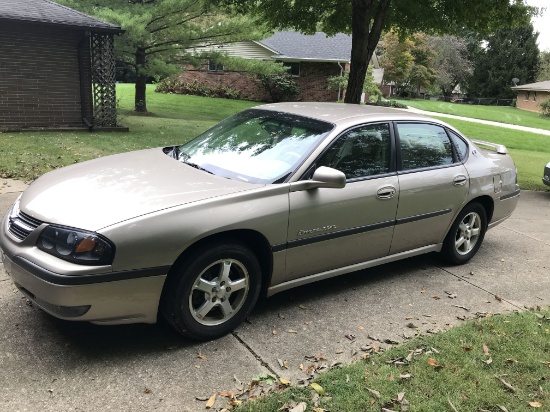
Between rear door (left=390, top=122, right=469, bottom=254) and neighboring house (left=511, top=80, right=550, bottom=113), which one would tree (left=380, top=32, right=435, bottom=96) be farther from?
rear door (left=390, top=122, right=469, bottom=254)

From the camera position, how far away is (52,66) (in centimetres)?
1216

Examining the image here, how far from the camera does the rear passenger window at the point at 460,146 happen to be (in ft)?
16.5

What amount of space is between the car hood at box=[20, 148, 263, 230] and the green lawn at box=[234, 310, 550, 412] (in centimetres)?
132

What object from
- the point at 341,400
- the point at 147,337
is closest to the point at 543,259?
the point at 341,400

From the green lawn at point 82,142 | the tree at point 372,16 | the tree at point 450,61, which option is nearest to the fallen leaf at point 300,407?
the green lawn at point 82,142

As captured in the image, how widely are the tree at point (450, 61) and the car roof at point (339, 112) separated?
187 feet

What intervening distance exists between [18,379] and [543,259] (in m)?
5.40

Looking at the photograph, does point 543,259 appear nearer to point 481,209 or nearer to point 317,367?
point 481,209

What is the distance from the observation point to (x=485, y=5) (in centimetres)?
1052

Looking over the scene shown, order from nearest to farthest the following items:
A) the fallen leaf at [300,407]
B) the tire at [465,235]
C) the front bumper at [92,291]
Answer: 1. the fallen leaf at [300,407]
2. the front bumper at [92,291]
3. the tire at [465,235]

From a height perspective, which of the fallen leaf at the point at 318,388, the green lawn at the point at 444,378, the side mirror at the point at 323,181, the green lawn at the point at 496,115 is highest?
the side mirror at the point at 323,181

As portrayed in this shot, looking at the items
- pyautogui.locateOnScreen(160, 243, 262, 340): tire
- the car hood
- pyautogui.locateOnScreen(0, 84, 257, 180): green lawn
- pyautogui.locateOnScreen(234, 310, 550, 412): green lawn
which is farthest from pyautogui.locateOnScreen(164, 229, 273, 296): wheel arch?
pyautogui.locateOnScreen(0, 84, 257, 180): green lawn

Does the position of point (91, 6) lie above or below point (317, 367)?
above

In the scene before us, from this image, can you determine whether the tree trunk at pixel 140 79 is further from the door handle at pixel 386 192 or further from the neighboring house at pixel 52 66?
the door handle at pixel 386 192
